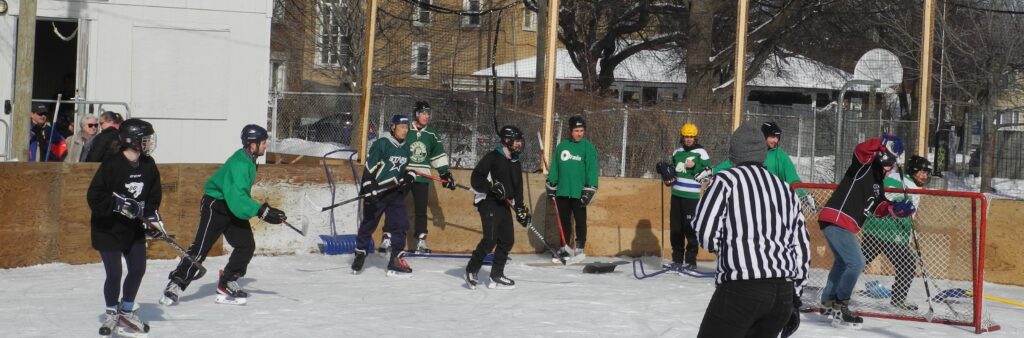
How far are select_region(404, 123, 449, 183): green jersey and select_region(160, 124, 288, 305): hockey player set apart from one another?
324 cm

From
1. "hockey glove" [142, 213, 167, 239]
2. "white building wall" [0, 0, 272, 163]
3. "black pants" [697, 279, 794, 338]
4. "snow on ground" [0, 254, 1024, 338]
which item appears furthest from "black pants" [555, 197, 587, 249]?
"black pants" [697, 279, 794, 338]

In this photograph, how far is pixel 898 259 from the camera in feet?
32.5

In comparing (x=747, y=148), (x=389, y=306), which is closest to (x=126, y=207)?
(x=389, y=306)

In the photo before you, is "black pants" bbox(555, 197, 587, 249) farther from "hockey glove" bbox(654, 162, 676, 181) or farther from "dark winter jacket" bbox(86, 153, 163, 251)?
"dark winter jacket" bbox(86, 153, 163, 251)

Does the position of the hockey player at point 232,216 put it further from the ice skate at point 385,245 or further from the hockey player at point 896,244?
the hockey player at point 896,244

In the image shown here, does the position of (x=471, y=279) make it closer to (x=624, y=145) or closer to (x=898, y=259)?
Result: (x=898, y=259)

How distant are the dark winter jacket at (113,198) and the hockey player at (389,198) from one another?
138 inches

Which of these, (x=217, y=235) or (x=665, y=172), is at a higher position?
(x=665, y=172)

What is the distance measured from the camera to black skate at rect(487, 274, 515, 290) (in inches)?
417

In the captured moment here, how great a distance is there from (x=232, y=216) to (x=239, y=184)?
1.21ft

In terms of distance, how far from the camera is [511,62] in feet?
45.9

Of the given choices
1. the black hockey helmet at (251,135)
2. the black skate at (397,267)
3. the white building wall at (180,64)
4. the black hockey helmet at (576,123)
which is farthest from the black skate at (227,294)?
the white building wall at (180,64)

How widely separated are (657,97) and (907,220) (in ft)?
15.4

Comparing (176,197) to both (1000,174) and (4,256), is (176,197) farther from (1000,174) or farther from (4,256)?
(1000,174)
